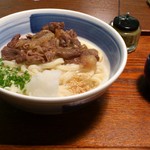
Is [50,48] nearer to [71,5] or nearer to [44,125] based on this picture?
[44,125]

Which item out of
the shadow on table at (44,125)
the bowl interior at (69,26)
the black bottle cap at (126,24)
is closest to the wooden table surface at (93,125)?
the shadow on table at (44,125)

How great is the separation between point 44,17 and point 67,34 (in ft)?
0.51

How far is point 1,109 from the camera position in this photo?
38.9 inches

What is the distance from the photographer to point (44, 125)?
95cm

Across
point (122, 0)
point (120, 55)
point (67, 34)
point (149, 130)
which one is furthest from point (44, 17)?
point (122, 0)

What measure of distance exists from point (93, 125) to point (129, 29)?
1.72 ft

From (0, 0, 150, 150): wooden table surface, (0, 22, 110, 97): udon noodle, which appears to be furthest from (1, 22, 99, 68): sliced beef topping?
(0, 0, 150, 150): wooden table surface

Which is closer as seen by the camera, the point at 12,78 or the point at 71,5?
the point at 12,78

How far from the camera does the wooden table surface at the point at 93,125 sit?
89cm

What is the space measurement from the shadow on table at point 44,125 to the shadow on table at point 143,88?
19 cm

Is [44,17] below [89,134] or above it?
above

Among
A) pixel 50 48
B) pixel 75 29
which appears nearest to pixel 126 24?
pixel 75 29

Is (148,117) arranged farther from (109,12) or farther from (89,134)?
(109,12)

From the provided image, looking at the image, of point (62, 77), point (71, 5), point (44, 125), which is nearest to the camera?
point (44, 125)
